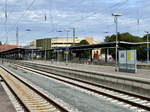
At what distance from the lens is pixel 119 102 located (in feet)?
49.3

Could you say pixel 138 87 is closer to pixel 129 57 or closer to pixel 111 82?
pixel 111 82

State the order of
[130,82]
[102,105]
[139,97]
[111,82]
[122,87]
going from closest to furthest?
[102,105]
[139,97]
[130,82]
[122,87]
[111,82]

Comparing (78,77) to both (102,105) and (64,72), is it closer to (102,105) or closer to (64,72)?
(64,72)

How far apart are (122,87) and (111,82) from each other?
208 cm

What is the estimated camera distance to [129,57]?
34.4 metres

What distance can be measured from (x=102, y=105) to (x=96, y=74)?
1197cm

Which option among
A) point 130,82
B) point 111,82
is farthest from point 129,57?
point 130,82

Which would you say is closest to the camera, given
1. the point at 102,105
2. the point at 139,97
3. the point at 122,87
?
the point at 102,105

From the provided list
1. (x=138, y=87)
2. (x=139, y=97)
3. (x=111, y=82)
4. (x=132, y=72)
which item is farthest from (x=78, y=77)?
(x=139, y=97)

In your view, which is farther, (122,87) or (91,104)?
(122,87)

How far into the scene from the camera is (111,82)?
23.0 meters

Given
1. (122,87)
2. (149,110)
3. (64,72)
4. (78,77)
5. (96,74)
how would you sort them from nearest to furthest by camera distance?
(149,110) → (122,87) → (96,74) → (78,77) → (64,72)

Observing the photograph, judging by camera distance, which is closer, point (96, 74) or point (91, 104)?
point (91, 104)

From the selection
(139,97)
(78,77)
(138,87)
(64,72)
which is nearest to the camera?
(139,97)
